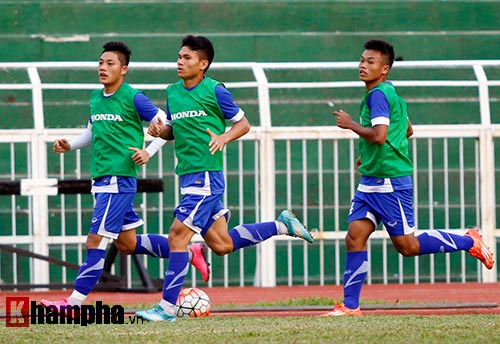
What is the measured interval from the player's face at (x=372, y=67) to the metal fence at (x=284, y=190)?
12.9 feet

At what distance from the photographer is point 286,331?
326 inches

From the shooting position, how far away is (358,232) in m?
9.92

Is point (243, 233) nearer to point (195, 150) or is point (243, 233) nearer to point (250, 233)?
point (250, 233)

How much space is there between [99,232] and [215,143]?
114cm

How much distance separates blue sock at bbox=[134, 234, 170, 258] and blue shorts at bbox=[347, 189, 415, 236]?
1.49 m

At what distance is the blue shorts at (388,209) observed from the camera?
32.4 feet

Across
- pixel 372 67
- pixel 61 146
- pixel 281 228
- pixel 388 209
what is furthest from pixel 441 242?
pixel 61 146

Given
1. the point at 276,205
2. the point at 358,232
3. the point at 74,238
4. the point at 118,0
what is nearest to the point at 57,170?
the point at 74,238

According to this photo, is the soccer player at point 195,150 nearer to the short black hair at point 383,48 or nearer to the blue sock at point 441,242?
the short black hair at point 383,48

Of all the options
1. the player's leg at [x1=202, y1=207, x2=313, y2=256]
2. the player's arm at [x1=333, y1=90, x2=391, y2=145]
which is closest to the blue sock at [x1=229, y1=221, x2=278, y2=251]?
the player's leg at [x1=202, y1=207, x2=313, y2=256]

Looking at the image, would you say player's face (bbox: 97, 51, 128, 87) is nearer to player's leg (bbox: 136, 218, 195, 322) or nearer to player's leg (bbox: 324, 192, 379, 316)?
player's leg (bbox: 136, 218, 195, 322)

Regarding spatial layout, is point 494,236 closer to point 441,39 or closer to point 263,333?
point 441,39

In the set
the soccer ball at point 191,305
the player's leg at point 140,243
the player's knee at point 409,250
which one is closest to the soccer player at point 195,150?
the soccer ball at point 191,305

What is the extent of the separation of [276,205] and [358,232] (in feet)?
15.4
